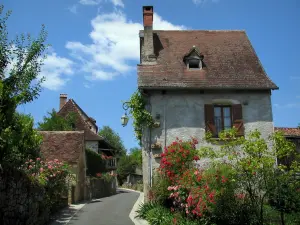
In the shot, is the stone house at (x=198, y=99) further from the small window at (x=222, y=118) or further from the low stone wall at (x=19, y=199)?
the low stone wall at (x=19, y=199)

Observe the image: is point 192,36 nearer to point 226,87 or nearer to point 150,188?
point 226,87

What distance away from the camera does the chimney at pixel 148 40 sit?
56.8 ft

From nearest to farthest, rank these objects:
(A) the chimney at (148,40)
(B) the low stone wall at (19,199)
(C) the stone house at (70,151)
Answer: (B) the low stone wall at (19,199) → (A) the chimney at (148,40) → (C) the stone house at (70,151)

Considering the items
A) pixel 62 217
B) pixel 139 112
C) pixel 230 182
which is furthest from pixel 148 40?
pixel 62 217

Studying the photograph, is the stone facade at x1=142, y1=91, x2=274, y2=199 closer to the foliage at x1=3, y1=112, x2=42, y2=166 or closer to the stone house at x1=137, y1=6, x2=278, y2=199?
the stone house at x1=137, y1=6, x2=278, y2=199

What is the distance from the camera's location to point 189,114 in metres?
15.9

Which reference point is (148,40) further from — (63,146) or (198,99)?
(63,146)

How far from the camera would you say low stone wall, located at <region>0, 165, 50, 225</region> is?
9.03m

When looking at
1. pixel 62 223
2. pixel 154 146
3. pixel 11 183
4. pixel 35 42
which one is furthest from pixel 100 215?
pixel 35 42

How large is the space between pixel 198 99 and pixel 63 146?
35.7 ft

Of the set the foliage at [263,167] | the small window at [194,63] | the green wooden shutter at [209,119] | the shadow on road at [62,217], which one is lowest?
the shadow on road at [62,217]

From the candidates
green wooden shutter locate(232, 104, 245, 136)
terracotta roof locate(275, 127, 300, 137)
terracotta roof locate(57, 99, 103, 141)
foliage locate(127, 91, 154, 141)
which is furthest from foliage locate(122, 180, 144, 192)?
green wooden shutter locate(232, 104, 245, 136)

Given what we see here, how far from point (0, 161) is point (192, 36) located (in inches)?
551

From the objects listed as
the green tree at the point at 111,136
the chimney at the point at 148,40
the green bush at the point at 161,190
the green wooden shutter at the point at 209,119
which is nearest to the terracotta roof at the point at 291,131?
the green wooden shutter at the point at 209,119
